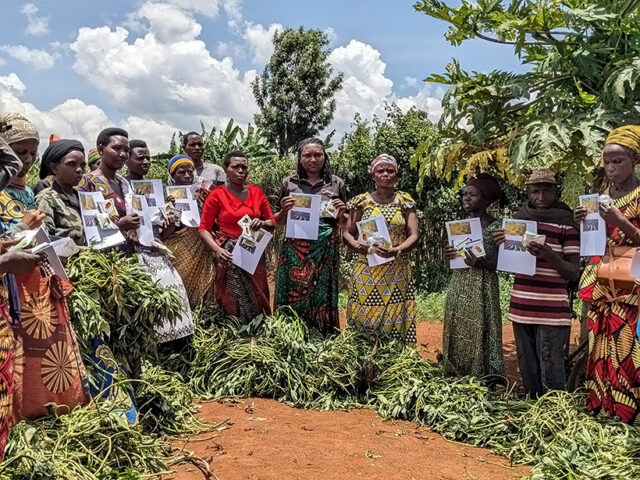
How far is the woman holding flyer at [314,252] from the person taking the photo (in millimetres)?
5457

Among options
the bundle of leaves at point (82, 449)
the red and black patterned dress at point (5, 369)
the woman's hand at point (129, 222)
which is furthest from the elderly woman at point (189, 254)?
the red and black patterned dress at point (5, 369)

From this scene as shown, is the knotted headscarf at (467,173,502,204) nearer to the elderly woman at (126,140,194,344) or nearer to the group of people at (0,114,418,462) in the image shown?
the group of people at (0,114,418,462)

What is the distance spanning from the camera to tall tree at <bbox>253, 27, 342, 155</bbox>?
71.6ft

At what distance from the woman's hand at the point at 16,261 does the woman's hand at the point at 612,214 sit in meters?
2.99

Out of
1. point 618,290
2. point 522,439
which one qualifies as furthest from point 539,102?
point 522,439

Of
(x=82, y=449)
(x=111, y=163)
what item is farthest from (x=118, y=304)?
(x=111, y=163)

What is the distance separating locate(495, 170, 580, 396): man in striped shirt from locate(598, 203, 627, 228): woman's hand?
740 millimetres

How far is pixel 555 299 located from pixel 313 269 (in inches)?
83.7

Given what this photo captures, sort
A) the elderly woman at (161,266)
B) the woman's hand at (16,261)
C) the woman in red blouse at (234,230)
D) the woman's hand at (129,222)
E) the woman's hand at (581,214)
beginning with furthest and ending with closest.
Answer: the woman in red blouse at (234,230)
the elderly woman at (161,266)
the woman's hand at (129,222)
the woman's hand at (581,214)
the woman's hand at (16,261)

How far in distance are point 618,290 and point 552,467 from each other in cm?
121

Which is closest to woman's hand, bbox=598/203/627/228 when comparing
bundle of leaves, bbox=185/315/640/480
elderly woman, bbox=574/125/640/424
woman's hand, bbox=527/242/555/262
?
elderly woman, bbox=574/125/640/424

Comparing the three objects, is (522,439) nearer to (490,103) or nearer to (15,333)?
(490,103)

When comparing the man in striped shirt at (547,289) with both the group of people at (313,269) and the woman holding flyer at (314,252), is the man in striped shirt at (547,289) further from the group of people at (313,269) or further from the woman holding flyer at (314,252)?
the woman holding flyer at (314,252)

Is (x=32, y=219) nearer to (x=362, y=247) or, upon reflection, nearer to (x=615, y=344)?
(x=362, y=247)
